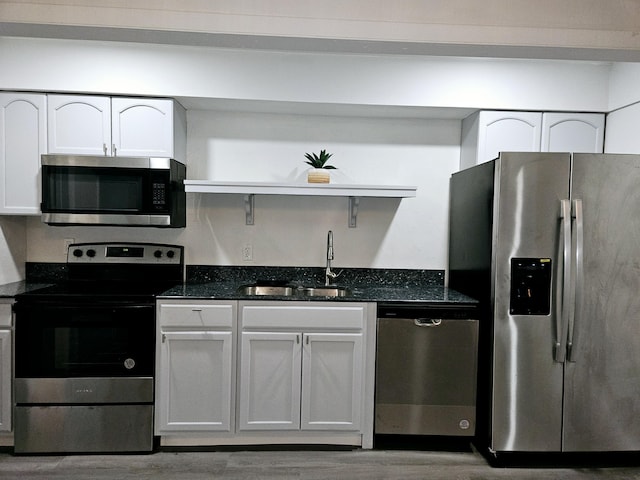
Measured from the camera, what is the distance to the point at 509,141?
292cm

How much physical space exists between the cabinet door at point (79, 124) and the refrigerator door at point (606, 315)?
2.77 metres

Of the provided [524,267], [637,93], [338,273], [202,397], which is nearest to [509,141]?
[637,93]

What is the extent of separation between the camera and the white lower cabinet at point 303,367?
8.47ft

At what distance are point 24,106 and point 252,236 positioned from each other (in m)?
1.64

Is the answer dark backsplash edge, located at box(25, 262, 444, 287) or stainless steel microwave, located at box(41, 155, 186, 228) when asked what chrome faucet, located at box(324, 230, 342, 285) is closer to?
dark backsplash edge, located at box(25, 262, 444, 287)

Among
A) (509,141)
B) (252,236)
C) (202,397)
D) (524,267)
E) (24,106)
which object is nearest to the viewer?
(524,267)

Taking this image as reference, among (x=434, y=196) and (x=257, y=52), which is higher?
(x=257, y=52)

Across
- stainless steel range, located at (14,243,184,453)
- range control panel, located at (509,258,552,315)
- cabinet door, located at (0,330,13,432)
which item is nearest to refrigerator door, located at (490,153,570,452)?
range control panel, located at (509,258,552,315)

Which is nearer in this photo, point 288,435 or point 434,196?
point 288,435

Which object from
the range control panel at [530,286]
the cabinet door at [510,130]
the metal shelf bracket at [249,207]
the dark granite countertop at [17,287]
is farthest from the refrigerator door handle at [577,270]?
the dark granite countertop at [17,287]

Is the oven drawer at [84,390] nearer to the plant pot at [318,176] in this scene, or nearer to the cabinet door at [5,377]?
the cabinet door at [5,377]

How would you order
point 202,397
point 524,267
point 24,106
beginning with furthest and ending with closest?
point 24,106, point 202,397, point 524,267

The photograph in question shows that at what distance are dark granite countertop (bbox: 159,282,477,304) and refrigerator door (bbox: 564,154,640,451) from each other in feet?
2.08

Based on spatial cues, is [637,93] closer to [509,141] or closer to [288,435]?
[509,141]
